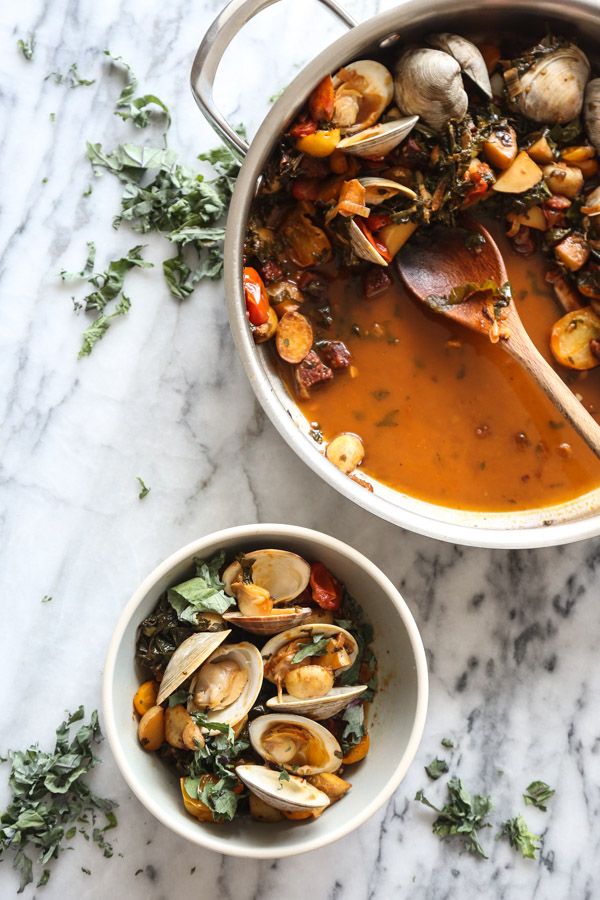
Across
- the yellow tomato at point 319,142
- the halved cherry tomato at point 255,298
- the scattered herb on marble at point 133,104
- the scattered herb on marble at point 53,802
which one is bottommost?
the scattered herb on marble at point 53,802

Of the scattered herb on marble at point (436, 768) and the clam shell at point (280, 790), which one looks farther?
the scattered herb on marble at point (436, 768)

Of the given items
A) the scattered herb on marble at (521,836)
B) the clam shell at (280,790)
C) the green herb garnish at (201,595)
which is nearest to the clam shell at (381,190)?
the green herb garnish at (201,595)

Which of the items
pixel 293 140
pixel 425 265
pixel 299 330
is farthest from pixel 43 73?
pixel 425 265

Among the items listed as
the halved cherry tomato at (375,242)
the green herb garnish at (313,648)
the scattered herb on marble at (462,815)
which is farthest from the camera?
the scattered herb on marble at (462,815)

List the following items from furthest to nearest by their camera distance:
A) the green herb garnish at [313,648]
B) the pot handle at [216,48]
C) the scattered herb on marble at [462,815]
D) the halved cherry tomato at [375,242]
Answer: the scattered herb on marble at [462,815], the halved cherry tomato at [375,242], the green herb garnish at [313,648], the pot handle at [216,48]

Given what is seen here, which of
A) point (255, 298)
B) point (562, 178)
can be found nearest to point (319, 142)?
point (255, 298)

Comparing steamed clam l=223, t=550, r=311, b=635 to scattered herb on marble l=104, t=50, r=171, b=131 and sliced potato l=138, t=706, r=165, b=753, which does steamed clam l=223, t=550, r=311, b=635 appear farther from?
scattered herb on marble l=104, t=50, r=171, b=131

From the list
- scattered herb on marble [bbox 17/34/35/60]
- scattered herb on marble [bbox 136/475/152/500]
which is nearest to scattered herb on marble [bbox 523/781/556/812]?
scattered herb on marble [bbox 136/475/152/500]

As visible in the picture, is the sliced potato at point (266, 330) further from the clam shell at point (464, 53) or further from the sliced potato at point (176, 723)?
the sliced potato at point (176, 723)
